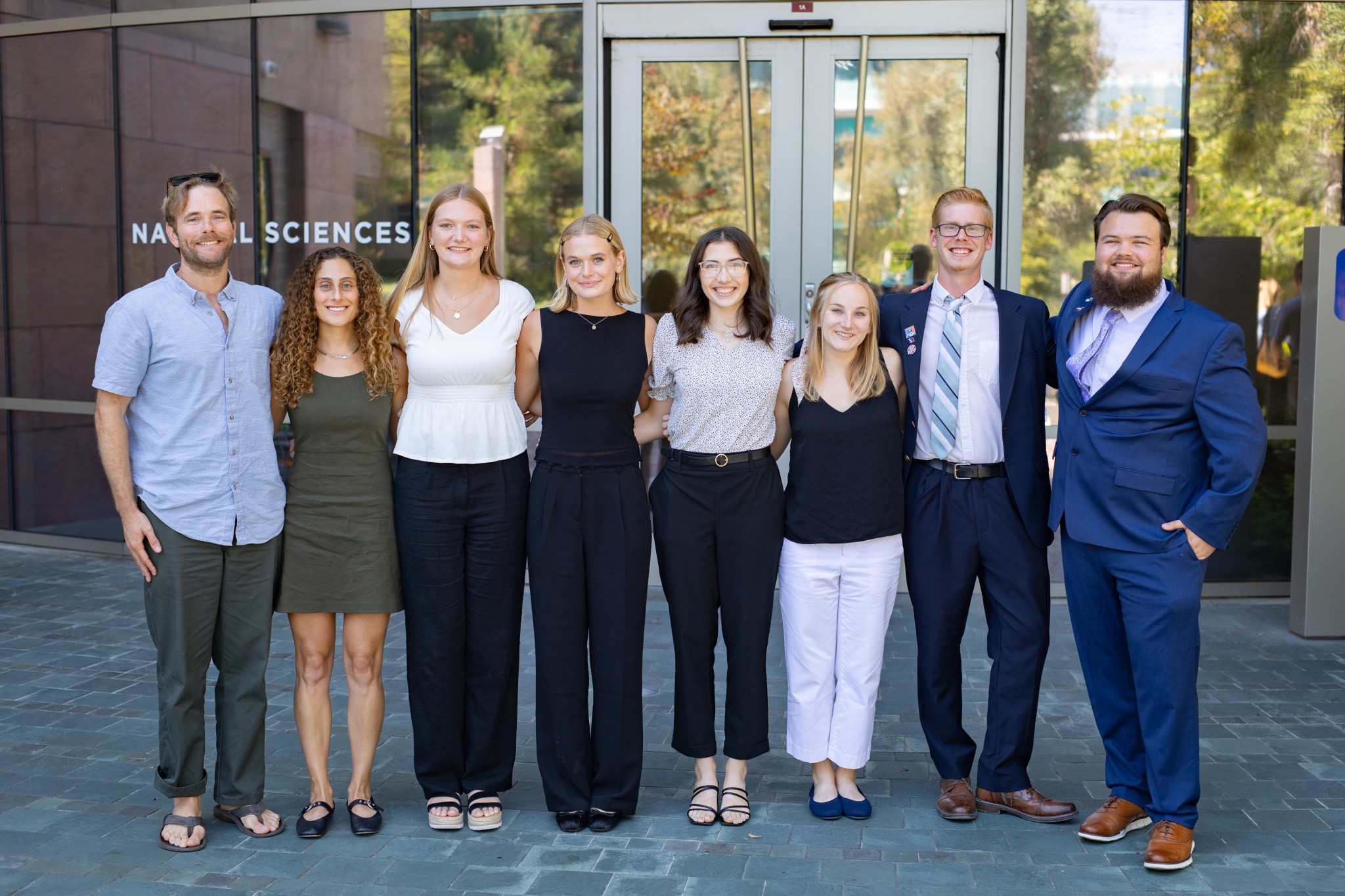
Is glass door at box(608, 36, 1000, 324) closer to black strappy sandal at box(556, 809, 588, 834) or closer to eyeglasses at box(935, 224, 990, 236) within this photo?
eyeglasses at box(935, 224, 990, 236)

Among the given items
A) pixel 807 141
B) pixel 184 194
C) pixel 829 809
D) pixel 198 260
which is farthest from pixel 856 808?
pixel 807 141

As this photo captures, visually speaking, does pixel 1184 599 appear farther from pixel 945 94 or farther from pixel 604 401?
pixel 945 94

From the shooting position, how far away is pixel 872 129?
23.5ft

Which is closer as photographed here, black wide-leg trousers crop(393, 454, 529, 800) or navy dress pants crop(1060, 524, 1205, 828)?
navy dress pants crop(1060, 524, 1205, 828)

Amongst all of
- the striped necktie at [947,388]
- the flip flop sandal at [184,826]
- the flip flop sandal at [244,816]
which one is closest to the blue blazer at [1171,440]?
the striped necktie at [947,388]

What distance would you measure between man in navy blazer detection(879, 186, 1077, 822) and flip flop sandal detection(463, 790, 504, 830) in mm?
1451

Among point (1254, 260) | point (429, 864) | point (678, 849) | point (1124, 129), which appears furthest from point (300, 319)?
point (1254, 260)

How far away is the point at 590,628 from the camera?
4.16m

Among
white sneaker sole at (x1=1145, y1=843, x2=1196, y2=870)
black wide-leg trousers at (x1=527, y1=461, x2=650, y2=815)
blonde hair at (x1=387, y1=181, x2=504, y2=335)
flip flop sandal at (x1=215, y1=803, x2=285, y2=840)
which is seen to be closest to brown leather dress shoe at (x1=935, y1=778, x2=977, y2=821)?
white sneaker sole at (x1=1145, y1=843, x2=1196, y2=870)

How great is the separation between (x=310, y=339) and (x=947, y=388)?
205 cm

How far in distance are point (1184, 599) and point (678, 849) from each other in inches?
68.0

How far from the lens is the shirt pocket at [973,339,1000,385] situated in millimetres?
4117

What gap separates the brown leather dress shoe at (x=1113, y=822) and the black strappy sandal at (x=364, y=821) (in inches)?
87.8

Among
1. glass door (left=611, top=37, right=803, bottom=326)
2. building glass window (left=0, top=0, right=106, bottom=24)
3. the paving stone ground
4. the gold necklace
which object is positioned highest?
building glass window (left=0, top=0, right=106, bottom=24)
